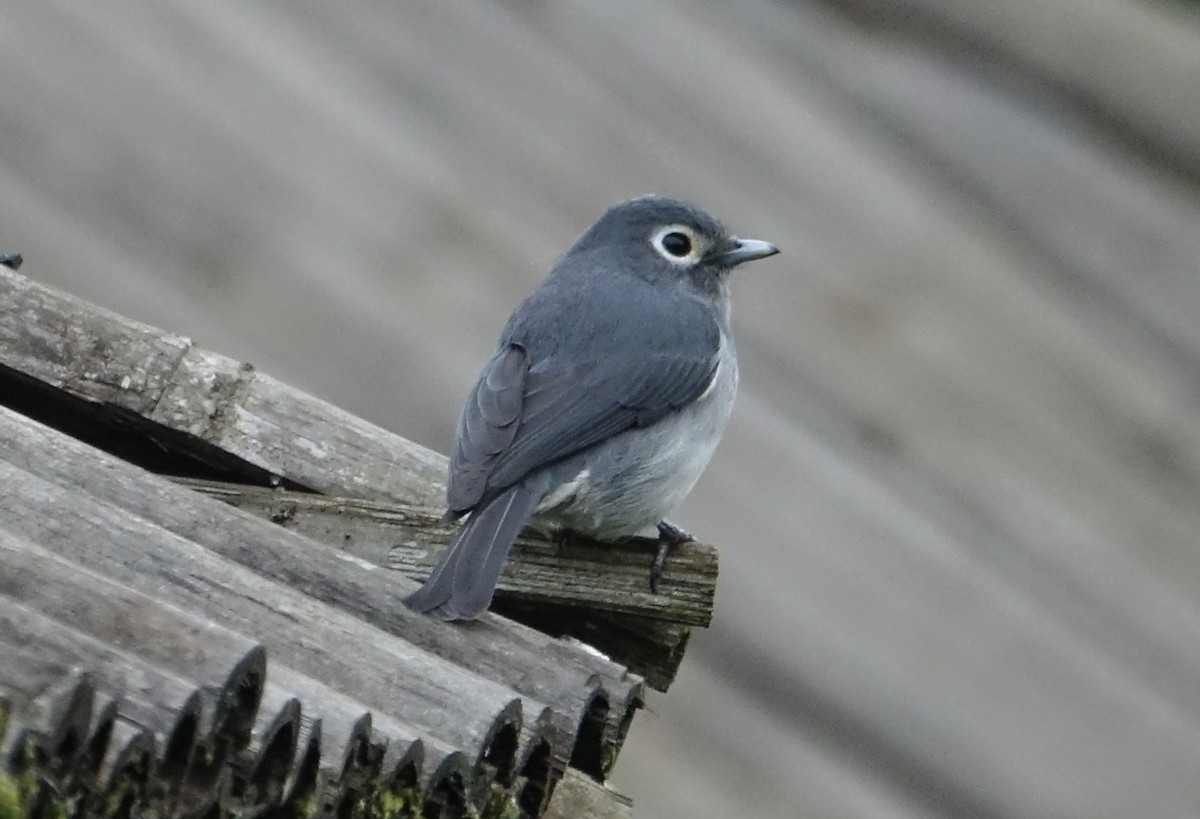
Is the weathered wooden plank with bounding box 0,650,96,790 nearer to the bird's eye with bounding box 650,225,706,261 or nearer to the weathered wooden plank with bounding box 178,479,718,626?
the weathered wooden plank with bounding box 178,479,718,626

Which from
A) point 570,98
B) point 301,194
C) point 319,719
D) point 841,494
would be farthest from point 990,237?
point 319,719

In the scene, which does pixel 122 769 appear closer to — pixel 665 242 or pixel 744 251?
pixel 744 251

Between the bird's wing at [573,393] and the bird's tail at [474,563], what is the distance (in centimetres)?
7

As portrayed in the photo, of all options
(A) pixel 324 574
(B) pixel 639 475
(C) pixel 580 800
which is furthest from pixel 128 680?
(B) pixel 639 475

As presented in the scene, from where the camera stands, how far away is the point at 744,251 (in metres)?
4.38

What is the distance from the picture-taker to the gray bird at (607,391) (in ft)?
12.7

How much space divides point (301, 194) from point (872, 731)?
179 cm

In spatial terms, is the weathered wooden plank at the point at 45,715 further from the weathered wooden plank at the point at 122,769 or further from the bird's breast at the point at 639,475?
the bird's breast at the point at 639,475

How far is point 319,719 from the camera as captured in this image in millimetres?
1831

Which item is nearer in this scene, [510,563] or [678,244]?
[510,563]

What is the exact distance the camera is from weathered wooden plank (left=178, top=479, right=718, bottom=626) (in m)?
3.08

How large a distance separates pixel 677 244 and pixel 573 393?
89 centimetres

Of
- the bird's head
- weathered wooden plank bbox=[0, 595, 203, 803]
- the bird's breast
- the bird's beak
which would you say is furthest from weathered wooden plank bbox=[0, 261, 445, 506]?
weathered wooden plank bbox=[0, 595, 203, 803]

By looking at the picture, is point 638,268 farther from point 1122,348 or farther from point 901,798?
point 901,798
